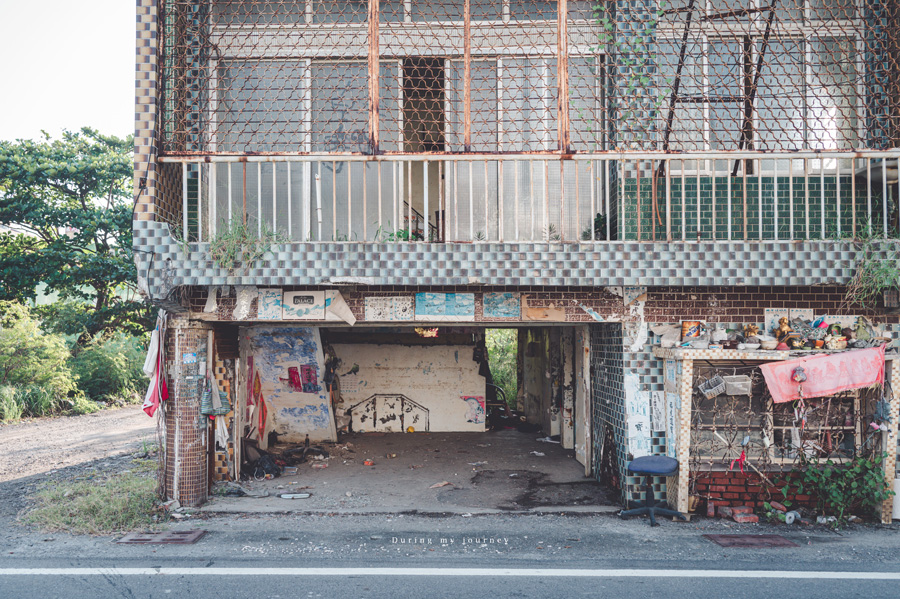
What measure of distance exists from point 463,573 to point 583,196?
15.4ft

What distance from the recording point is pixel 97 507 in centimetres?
642

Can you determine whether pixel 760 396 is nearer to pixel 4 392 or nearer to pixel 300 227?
pixel 300 227

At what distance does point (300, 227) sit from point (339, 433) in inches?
208

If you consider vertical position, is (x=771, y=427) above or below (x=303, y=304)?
below

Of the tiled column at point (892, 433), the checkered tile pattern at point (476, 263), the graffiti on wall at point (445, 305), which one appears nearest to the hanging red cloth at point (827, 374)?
the tiled column at point (892, 433)

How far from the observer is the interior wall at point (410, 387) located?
1187cm

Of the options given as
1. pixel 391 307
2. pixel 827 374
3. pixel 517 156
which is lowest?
pixel 827 374

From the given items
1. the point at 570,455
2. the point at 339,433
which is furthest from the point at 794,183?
the point at 339,433

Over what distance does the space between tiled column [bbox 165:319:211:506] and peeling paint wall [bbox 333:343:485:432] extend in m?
5.15

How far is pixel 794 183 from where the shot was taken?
22.7 feet

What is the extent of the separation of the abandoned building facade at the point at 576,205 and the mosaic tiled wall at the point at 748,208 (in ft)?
0.09

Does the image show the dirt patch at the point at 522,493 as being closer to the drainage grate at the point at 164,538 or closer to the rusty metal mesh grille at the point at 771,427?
the rusty metal mesh grille at the point at 771,427

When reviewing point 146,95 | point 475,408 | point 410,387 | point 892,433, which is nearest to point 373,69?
point 146,95

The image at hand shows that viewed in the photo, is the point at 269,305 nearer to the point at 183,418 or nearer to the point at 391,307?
the point at 391,307
